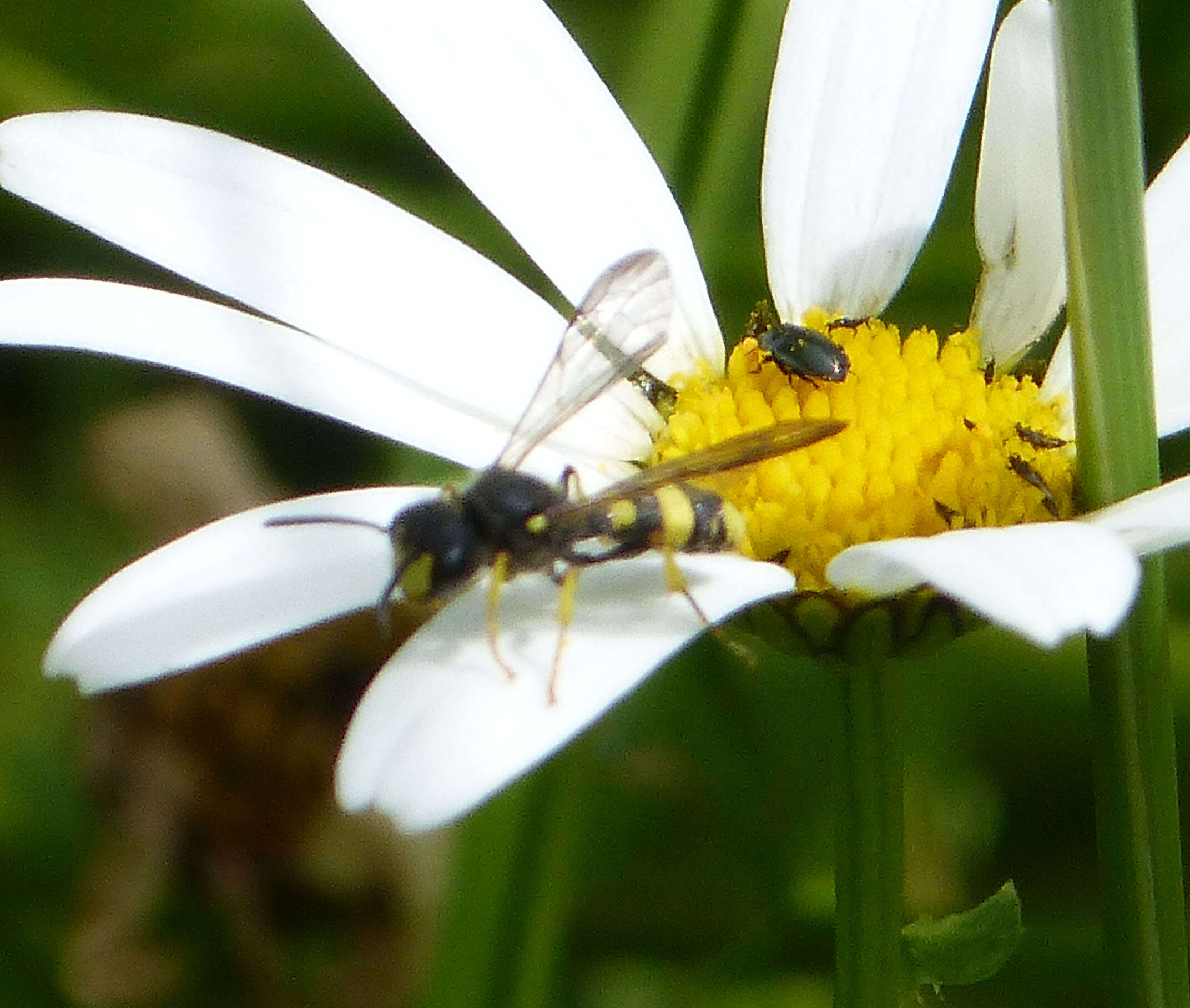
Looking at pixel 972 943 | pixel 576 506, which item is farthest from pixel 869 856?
pixel 576 506

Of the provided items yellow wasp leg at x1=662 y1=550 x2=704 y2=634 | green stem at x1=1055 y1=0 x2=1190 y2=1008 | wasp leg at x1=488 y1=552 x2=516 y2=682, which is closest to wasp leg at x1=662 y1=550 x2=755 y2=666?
yellow wasp leg at x1=662 y1=550 x2=704 y2=634

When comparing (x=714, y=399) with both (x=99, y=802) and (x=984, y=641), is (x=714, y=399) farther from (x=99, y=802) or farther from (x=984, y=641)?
(x=99, y=802)

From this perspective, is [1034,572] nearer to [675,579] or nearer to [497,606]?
[675,579]

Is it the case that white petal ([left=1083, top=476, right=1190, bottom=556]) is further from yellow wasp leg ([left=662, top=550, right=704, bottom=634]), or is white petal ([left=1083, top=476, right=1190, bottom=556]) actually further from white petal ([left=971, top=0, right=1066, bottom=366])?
white petal ([left=971, top=0, right=1066, bottom=366])

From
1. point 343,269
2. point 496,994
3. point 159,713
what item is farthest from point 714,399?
point 159,713

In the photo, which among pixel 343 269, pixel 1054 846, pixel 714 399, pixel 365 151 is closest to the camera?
pixel 343 269

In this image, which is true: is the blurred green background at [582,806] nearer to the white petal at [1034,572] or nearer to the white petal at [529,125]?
the white petal at [529,125]

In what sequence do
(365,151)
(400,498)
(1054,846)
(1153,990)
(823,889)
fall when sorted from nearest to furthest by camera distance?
(1153,990)
(400,498)
(823,889)
(1054,846)
(365,151)

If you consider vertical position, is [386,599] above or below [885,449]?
below
